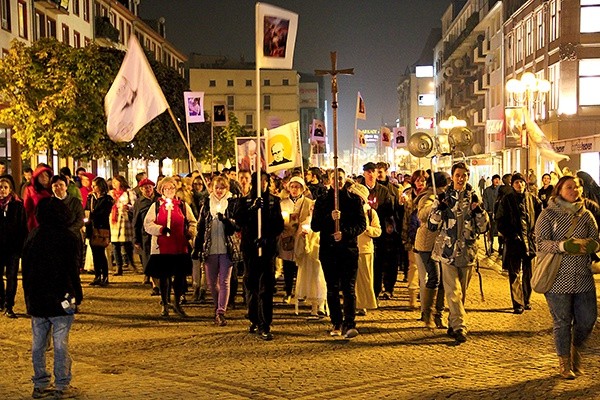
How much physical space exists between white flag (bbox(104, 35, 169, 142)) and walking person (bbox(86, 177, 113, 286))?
485cm

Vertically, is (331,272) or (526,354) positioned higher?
(331,272)

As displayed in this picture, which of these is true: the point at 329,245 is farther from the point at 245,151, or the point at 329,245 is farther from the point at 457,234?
the point at 245,151

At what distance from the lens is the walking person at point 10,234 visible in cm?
1276

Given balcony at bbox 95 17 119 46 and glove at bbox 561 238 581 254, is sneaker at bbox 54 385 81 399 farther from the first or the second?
balcony at bbox 95 17 119 46

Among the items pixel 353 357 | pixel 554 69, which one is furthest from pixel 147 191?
pixel 554 69

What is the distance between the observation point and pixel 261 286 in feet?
35.8

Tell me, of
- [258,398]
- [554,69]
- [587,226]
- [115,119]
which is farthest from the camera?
[554,69]

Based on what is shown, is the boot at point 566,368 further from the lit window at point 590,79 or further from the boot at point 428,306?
the lit window at point 590,79

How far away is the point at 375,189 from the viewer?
13.8m

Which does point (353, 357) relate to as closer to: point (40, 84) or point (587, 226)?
point (587, 226)

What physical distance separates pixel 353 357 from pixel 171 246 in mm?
3672

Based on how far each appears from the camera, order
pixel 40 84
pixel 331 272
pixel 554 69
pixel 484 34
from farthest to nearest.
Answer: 1. pixel 484 34
2. pixel 554 69
3. pixel 40 84
4. pixel 331 272

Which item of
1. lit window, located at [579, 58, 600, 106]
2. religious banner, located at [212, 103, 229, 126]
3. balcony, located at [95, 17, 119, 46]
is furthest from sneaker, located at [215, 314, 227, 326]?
balcony, located at [95, 17, 119, 46]

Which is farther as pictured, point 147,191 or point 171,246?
point 147,191
